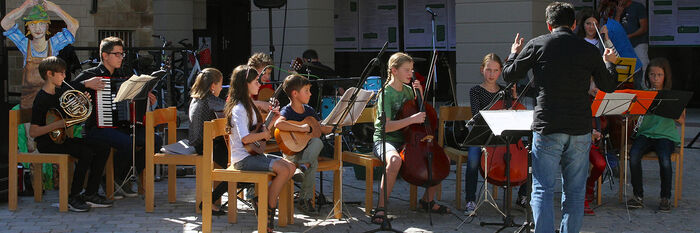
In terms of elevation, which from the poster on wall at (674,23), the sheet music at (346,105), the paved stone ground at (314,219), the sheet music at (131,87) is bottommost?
the paved stone ground at (314,219)

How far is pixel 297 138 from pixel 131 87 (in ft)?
4.89

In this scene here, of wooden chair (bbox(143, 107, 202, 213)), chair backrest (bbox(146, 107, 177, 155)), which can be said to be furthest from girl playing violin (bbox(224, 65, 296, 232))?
chair backrest (bbox(146, 107, 177, 155))

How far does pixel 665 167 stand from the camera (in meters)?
7.12

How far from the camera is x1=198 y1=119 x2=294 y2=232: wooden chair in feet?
19.7

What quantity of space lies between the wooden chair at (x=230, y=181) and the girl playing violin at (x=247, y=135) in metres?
0.06

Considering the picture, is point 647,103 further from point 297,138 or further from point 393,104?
point 297,138

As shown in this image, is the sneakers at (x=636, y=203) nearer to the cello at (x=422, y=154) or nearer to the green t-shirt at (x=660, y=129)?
the green t-shirt at (x=660, y=129)

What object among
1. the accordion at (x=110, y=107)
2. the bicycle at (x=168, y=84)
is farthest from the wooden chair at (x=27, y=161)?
the bicycle at (x=168, y=84)

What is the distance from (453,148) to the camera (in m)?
7.54

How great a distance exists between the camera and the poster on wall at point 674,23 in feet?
39.6

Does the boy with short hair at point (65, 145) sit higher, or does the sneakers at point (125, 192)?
the boy with short hair at point (65, 145)

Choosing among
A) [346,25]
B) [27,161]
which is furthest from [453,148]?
[346,25]

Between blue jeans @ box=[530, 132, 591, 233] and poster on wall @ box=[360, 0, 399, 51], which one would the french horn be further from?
poster on wall @ box=[360, 0, 399, 51]

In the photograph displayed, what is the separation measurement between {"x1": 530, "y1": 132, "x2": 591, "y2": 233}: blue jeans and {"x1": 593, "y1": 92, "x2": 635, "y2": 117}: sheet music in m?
1.19
